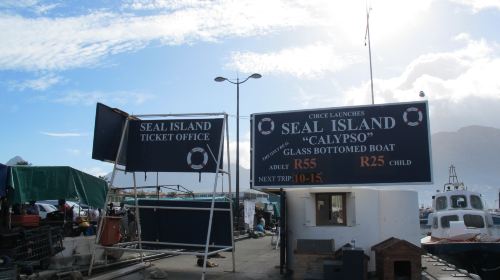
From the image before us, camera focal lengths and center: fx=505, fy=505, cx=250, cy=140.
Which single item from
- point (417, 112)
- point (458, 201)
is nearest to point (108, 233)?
point (417, 112)

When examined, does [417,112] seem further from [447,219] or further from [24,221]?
[447,219]

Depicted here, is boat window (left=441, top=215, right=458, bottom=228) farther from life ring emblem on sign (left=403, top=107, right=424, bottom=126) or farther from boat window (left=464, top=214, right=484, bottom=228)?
life ring emblem on sign (left=403, top=107, right=424, bottom=126)

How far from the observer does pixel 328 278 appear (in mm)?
10102

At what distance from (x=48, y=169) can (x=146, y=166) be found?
10.9ft

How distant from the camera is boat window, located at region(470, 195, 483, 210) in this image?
21.3 m

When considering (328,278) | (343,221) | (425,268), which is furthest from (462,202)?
(328,278)

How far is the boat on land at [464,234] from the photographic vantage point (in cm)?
1727

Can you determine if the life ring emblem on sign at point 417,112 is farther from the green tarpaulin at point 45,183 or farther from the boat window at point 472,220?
the boat window at point 472,220

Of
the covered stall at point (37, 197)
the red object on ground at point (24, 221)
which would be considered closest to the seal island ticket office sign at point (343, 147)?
the covered stall at point (37, 197)

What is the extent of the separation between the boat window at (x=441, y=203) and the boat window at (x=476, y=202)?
3.44 feet

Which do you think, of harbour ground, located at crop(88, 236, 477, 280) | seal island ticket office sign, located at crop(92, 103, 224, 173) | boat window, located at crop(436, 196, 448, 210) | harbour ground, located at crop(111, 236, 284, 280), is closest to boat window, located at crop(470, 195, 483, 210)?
boat window, located at crop(436, 196, 448, 210)

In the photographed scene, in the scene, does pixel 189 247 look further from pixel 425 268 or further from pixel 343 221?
pixel 425 268

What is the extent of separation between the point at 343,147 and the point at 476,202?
42.6 feet

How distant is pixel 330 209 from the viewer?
39.2 feet
